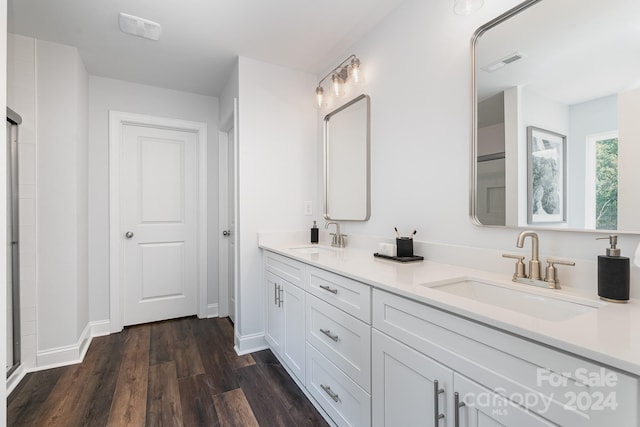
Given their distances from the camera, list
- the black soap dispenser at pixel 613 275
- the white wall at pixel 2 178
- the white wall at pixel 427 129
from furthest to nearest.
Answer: the white wall at pixel 427 129 → the white wall at pixel 2 178 → the black soap dispenser at pixel 613 275

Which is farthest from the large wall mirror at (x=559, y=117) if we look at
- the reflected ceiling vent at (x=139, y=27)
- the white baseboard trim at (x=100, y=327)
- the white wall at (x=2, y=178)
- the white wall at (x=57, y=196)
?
the white baseboard trim at (x=100, y=327)

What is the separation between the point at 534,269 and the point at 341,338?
0.85 meters

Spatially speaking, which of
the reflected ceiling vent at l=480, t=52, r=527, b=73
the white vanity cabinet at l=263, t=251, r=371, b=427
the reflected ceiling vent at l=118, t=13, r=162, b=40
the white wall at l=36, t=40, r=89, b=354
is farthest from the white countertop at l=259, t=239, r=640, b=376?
the white wall at l=36, t=40, r=89, b=354

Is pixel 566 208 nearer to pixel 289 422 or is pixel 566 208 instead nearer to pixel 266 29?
pixel 289 422

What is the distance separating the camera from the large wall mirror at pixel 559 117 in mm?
951

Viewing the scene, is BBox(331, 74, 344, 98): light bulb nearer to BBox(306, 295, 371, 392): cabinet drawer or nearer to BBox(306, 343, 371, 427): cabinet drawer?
BBox(306, 295, 371, 392): cabinet drawer

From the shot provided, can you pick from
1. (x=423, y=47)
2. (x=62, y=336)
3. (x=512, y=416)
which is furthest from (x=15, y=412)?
(x=423, y=47)

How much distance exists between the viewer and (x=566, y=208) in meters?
1.08

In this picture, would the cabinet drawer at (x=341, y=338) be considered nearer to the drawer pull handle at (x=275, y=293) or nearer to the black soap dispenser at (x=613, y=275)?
the drawer pull handle at (x=275, y=293)

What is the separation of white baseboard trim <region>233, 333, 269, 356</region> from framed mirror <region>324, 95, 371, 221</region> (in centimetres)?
116

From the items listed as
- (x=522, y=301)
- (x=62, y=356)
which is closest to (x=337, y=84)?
(x=522, y=301)

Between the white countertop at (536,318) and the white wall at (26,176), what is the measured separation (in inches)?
87.1

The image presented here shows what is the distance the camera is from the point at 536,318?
737 millimetres

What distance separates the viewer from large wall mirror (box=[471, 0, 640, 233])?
37.4 inches
